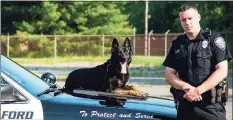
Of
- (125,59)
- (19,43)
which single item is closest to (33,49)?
(19,43)

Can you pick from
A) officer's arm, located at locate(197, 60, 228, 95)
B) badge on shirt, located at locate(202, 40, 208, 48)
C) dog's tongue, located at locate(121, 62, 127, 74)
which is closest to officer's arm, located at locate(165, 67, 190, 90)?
officer's arm, located at locate(197, 60, 228, 95)

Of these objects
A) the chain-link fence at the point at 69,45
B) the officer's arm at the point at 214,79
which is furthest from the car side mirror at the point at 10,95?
the chain-link fence at the point at 69,45

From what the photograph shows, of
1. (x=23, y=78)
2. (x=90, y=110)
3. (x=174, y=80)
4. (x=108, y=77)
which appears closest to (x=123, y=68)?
(x=108, y=77)

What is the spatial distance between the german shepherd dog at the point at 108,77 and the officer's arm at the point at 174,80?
135 cm

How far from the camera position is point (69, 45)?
112ft

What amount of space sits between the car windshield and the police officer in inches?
49.9

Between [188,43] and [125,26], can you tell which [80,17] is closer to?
[125,26]

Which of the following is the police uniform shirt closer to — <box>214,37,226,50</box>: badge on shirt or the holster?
<box>214,37,226,50</box>: badge on shirt

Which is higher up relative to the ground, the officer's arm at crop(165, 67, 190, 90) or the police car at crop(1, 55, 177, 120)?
the officer's arm at crop(165, 67, 190, 90)

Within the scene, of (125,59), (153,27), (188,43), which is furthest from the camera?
(153,27)

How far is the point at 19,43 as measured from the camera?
33156 millimetres

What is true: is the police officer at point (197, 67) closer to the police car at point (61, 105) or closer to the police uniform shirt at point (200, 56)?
the police uniform shirt at point (200, 56)

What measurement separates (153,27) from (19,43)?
33.9m

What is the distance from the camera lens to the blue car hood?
389 cm
